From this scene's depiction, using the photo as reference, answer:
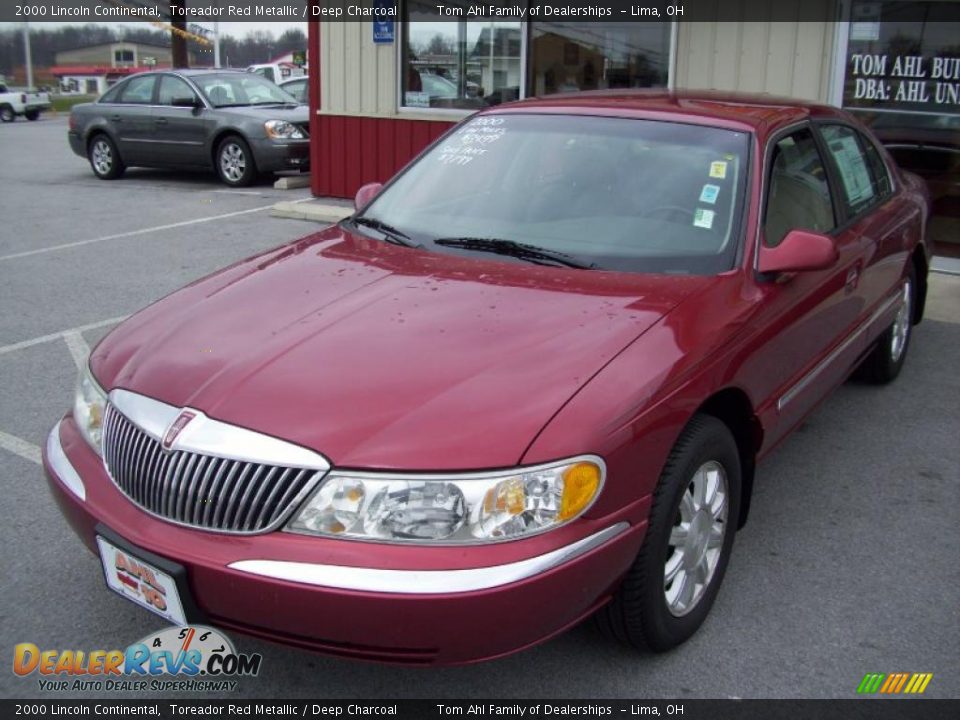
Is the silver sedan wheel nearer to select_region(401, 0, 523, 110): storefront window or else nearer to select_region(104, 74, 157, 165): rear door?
select_region(104, 74, 157, 165): rear door

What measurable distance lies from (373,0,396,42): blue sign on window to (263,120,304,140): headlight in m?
2.92

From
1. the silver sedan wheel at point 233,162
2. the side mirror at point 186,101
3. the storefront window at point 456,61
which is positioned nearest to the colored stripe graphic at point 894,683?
the storefront window at point 456,61

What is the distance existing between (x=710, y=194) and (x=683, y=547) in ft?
4.27

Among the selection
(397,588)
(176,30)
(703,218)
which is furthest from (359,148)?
(176,30)

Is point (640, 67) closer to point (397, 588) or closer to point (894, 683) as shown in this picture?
point (894, 683)

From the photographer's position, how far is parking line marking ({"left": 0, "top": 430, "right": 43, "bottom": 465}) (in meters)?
4.33

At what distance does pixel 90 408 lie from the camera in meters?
2.98

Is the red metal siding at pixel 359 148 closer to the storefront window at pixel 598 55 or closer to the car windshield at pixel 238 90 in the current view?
the storefront window at pixel 598 55

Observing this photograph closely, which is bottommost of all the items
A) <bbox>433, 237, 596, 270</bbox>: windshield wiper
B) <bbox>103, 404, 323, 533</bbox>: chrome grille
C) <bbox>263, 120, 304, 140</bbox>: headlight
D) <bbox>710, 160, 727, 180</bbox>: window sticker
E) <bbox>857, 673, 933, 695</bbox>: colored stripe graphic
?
<bbox>857, 673, 933, 695</bbox>: colored stripe graphic

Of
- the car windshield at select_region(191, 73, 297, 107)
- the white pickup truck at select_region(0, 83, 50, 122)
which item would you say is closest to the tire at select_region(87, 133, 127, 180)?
the car windshield at select_region(191, 73, 297, 107)

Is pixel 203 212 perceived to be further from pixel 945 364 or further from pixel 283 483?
pixel 283 483

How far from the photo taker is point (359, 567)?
228 centimetres

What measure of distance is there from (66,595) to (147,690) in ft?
2.07

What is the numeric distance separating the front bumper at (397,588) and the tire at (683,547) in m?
0.21
